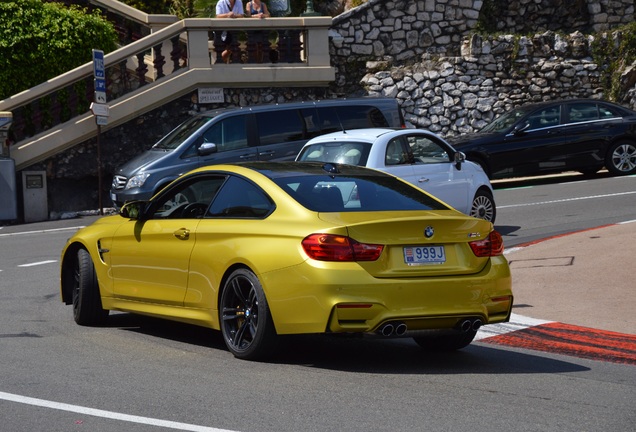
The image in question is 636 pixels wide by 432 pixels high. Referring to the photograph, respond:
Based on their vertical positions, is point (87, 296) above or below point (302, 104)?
below

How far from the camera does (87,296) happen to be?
33.6 feet

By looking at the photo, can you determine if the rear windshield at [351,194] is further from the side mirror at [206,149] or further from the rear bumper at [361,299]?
the side mirror at [206,149]

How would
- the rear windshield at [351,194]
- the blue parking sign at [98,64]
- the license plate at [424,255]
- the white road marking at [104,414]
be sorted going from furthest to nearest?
the blue parking sign at [98,64] → the rear windshield at [351,194] → the license plate at [424,255] → the white road marking at [104,414]

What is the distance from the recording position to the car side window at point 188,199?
9.33m

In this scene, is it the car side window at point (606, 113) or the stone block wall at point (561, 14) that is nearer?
the car side window at point (606, 113)

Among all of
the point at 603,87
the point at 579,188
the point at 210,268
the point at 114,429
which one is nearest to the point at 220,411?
the point at 114,429

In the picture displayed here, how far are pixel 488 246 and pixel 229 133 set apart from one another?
12.1 m

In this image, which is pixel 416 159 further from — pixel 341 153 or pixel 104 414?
pixel 104 414

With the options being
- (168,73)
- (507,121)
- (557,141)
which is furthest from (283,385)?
(168,73)

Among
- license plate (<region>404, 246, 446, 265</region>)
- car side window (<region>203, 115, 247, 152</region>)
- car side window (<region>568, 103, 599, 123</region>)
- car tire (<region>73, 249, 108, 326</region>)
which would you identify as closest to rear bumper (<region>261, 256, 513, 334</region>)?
license plate (<region>404, 246, 446, 265</region>)

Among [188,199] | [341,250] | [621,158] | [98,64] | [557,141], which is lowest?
[621,158]

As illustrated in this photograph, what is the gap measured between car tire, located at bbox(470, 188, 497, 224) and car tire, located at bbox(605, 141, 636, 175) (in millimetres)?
7813

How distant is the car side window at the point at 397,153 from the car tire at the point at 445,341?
6254 mm

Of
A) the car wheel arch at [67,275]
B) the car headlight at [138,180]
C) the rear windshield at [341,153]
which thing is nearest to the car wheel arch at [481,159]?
the car headlight at [138,180]
